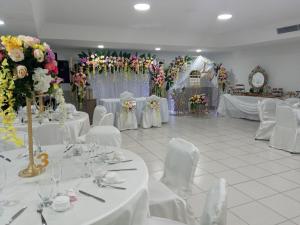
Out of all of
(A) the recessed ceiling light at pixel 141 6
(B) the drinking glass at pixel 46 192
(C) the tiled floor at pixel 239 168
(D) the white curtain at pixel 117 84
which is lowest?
(C) the tiled floor at pixel 239 168

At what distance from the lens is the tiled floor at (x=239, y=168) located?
2.48 m

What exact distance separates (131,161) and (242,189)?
1.74 metres

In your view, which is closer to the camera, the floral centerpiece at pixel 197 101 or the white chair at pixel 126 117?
the white chair at pixel 126 117

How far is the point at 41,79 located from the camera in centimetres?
152

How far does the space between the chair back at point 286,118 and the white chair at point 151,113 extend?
2.86 m

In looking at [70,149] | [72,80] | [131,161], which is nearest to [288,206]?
[131,161]

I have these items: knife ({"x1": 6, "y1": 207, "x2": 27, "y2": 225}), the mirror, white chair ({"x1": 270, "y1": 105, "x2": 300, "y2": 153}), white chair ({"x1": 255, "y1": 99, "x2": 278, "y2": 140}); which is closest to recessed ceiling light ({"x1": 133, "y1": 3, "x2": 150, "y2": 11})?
white chair ({"x1": 270, "y1": 105, "x2": 300, "y2": 153})

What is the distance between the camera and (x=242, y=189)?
294 centimetres

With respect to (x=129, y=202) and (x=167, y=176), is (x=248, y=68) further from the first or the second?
(x=129, y=202)

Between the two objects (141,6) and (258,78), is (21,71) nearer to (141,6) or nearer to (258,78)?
(141,6)

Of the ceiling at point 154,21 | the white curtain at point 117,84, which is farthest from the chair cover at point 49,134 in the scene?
the white curtain at point 117,84

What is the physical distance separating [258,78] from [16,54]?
23.2ft

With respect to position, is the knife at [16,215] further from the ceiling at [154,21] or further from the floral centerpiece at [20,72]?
the ceiling at [154,21]

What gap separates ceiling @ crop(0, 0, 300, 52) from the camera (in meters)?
3.64
